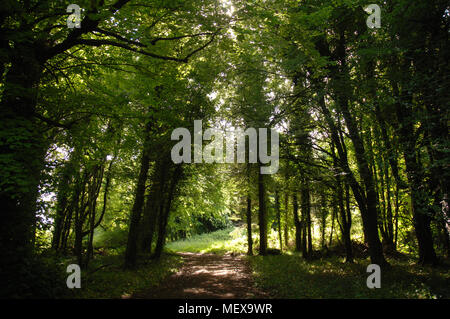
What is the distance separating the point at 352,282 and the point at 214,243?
25330 millimetres

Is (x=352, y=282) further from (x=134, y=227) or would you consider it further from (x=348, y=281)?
(x=134, y=227)

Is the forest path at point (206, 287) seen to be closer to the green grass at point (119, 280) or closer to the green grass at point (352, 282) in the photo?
the green grass at point (119, 280)

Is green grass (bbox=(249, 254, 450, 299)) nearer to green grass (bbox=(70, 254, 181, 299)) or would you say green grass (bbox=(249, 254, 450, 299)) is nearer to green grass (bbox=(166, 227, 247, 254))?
green grass (bbox=(70, 254, 181, 299))

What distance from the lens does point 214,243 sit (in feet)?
108

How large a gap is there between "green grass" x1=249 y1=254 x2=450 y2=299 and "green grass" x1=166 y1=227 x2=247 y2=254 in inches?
541

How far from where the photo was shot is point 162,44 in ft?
24.6

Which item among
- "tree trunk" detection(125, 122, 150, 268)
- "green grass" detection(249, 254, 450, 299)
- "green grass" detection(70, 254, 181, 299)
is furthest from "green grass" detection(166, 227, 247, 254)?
"green grass" detection(249, 254, 450, 299)

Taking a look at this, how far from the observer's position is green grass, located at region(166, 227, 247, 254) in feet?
92.4

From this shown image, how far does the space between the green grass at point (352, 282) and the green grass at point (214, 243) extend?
13735mm

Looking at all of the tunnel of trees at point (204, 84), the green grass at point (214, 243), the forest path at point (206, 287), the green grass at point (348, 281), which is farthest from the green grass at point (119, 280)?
the green grass at point (214, 243)

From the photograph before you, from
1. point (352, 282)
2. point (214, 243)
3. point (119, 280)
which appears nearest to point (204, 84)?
point (119, 280)

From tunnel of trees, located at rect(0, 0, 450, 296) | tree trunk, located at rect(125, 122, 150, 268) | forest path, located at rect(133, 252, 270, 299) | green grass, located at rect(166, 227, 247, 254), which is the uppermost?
tunnel of trees, located at rect(0, 0, 450, 296)

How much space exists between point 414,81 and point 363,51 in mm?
1572
